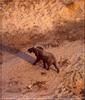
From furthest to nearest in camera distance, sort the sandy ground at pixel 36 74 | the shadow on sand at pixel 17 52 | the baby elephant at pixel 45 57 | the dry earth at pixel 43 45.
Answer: the shadow on sand at pixel 17 52 < the baby elephant at pixel 45 57 < the dry earth at pixel 43 45 < the sandy ground at pixel 36 74

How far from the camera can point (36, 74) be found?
32.3ft

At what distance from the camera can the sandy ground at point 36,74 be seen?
8.85 meters

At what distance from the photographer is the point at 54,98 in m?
8.64

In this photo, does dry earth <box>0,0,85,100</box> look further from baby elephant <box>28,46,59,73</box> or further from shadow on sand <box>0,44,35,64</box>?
baby elephant <box>28,46,59,73</box>

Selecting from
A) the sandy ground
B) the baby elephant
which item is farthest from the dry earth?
the baby elephant

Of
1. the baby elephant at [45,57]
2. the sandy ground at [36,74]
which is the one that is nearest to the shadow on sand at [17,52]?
the sandy ground at [36,74]

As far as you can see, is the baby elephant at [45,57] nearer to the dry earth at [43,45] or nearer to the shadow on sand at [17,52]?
the dry earth at [43,45]

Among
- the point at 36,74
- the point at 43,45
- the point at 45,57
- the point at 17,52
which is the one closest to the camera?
the point at 36,74

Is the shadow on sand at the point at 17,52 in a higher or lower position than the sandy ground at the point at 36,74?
higher

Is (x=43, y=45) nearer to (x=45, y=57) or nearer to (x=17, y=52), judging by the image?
(x=17, y=52)

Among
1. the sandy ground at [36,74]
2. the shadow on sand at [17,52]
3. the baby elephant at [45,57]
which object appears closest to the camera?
the sandy ground at [36,74]

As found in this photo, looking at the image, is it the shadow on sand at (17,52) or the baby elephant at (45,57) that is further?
the shadow on sand at (17,52)

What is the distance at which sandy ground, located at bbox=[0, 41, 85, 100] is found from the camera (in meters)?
8.85

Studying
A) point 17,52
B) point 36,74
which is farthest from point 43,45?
point 36,74
